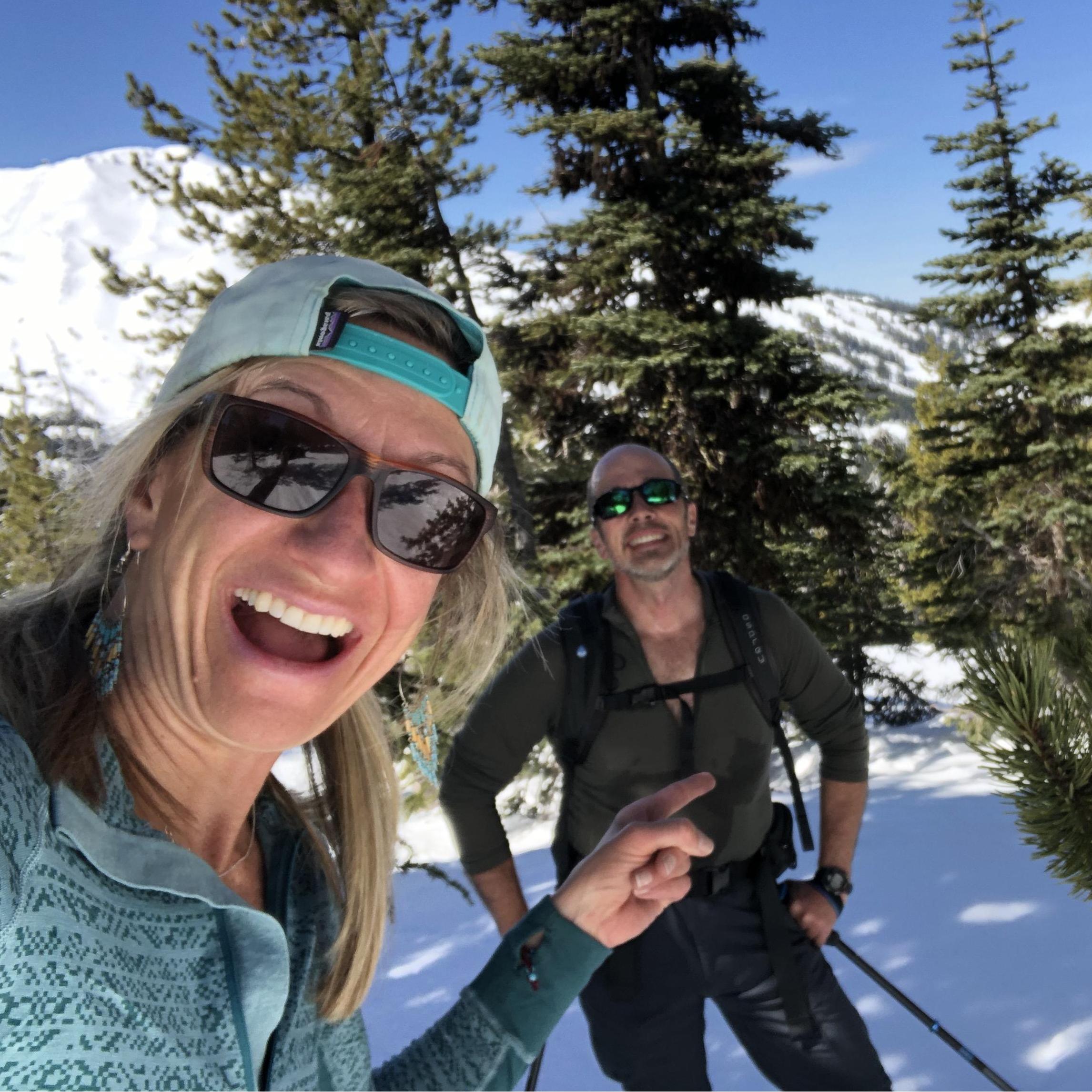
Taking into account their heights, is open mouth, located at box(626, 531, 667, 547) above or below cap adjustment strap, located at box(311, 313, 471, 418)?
below

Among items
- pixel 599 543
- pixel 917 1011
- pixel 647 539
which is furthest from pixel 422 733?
pixel 917 1011

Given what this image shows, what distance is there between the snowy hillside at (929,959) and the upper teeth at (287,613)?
74 cm

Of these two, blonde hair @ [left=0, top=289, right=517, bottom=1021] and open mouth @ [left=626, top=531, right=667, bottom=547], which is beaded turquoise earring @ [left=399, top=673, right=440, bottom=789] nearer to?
blonde hair @ [left=0, top=289, right=517, bottom=1021]

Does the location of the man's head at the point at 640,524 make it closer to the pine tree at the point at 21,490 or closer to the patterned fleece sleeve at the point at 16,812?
the pine tree at the point at 21,490

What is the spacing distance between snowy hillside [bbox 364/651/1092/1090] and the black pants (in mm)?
849

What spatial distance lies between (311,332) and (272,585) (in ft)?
1.15

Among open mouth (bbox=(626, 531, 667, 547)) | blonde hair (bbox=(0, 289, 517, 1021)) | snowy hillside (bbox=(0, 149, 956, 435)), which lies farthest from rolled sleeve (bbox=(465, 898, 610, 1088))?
snowy hillside (bbox=(0, 149, 956, 435))

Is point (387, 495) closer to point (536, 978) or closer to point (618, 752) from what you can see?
point (536, 978)

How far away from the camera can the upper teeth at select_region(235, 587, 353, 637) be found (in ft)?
3.43

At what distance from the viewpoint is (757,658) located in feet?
8.61

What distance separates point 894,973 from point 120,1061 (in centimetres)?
420

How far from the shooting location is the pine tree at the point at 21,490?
4730 mm

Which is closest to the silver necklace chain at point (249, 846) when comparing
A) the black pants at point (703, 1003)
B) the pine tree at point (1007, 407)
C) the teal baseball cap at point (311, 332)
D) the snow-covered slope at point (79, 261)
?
the teal baseball cap at point (311, 332)

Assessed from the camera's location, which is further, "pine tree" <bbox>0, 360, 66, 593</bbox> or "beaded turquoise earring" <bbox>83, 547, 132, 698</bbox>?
"pine tree" <bbox>0, 360, 66, 593</bbox>
